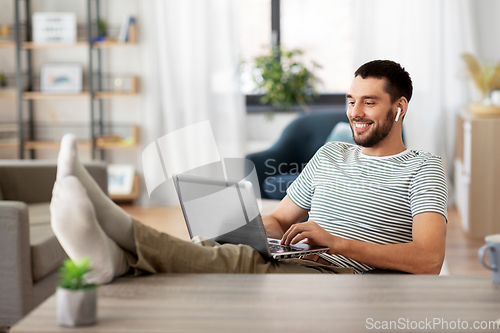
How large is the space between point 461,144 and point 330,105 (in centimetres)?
117

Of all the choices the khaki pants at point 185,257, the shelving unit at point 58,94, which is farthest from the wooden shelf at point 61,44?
the khaki pants at point 185,257

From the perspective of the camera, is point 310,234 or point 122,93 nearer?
point 310,234

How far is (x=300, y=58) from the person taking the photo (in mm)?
4691

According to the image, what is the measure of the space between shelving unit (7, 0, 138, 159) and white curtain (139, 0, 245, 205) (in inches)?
6.5

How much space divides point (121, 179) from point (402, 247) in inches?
136

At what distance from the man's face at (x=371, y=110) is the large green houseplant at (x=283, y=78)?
2.69 metres

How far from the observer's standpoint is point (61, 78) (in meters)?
4.52

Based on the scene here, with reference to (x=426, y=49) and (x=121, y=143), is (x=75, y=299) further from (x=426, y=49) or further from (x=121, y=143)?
(x=426, y=49)

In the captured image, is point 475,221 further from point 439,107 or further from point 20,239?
point 20,239

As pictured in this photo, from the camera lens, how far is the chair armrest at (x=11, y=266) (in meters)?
1.99

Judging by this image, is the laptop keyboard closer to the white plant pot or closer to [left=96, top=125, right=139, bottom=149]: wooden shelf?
the white plant pot

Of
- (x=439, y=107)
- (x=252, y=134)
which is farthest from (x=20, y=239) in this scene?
(x=439, y=107)

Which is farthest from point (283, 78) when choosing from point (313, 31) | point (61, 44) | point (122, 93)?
point (61, 44)

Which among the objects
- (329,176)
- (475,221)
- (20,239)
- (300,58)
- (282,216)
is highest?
(300,58)
